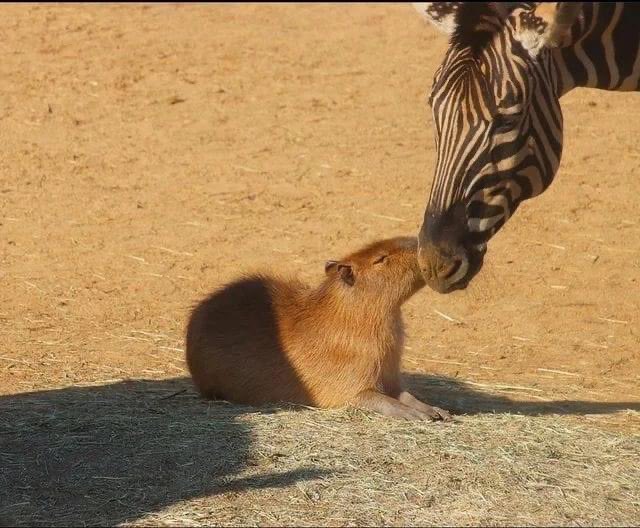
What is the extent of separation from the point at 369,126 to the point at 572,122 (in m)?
2.05

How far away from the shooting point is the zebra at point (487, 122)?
6.57 meters

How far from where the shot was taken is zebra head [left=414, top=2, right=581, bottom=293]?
6.57m

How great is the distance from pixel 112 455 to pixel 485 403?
2.39 m

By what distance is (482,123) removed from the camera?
21.7 ft

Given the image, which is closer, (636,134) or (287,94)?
(636,134)

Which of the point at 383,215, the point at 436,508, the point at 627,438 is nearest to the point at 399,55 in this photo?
the point at 383,215

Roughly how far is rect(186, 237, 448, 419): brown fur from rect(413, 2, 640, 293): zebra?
72 cm

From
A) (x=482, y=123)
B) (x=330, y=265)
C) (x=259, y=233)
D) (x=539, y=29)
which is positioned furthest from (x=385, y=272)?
(x=259, y=233)

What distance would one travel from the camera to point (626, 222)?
11.0m

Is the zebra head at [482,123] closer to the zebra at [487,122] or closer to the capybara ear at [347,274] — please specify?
the zebra at [487,122]

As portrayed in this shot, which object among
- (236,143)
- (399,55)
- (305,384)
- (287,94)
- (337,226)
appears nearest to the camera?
(305,384)

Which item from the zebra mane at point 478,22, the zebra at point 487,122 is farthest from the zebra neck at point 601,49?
the zebra mane at point 478,22

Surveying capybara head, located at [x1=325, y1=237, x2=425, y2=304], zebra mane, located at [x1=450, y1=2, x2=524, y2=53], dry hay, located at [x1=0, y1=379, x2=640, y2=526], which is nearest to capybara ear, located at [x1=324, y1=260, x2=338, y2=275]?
capybara head, located at [x1=325, y1=237, x2=425, y2=304]

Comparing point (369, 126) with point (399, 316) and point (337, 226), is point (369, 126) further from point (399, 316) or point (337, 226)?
point (399, 316)
